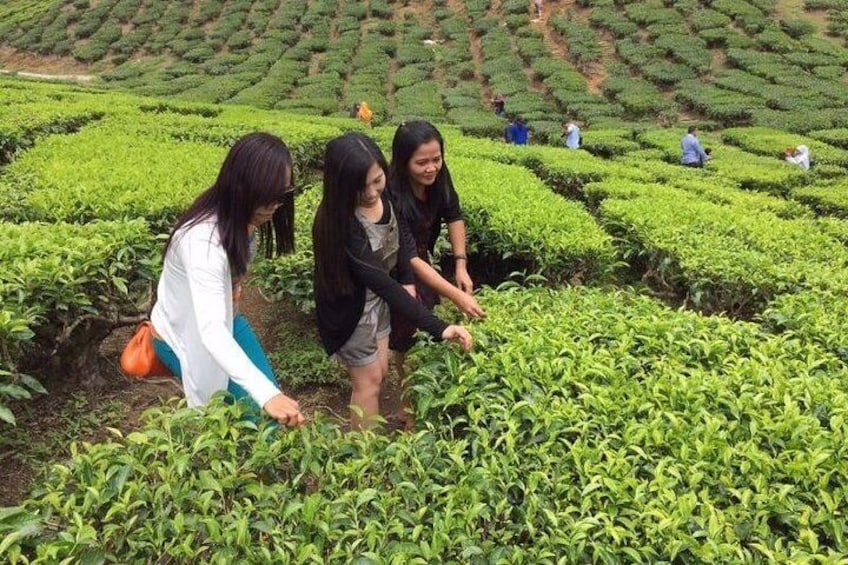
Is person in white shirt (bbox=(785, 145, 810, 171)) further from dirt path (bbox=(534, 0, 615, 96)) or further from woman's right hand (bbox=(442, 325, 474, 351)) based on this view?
woman's right hand (bbox=(442, 325, 474, 351))

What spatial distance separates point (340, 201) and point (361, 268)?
345mm

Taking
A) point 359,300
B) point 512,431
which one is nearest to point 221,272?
point 359,300

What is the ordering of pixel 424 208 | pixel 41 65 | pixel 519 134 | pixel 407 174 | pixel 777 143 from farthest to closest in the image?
pixel 41 65, pixel 519 134, pixel 777 143, pixel 424 208, pixel 407 174

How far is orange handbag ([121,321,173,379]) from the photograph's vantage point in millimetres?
2893

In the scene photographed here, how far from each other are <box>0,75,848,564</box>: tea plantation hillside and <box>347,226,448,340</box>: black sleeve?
0.18m

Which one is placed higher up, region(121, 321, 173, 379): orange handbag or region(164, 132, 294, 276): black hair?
region(164, 132, 294, 276): black hair

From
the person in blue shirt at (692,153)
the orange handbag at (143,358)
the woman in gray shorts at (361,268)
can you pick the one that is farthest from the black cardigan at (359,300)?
the person in blue shirt at (692,153)

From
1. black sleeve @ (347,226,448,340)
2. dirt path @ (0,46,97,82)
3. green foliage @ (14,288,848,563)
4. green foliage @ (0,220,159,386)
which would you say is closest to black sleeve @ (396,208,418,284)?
black sleeve @ (347,226,448,340)

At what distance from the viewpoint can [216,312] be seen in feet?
8.02

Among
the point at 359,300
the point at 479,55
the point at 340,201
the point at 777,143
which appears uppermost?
the point at 340,201

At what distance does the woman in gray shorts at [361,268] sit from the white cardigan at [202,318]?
57 centimetres

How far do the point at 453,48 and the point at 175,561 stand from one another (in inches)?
1072

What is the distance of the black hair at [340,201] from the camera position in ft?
9.36

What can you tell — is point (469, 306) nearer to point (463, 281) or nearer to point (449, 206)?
point (463, 281)
